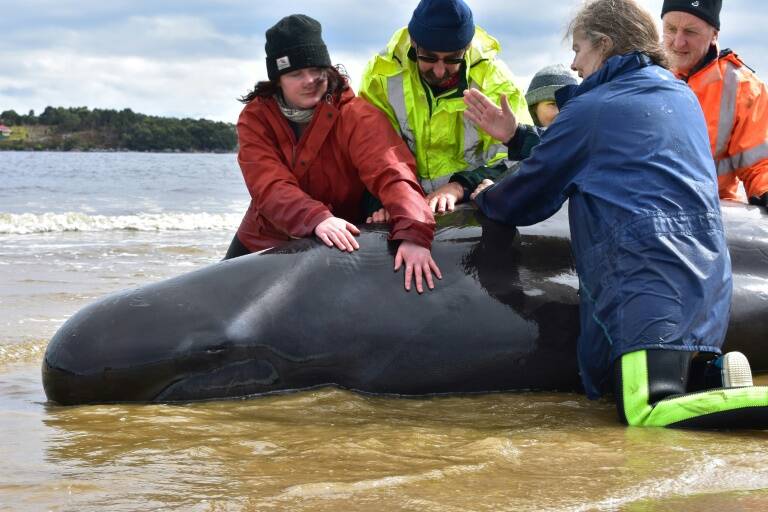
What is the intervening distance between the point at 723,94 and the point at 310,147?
287 cm

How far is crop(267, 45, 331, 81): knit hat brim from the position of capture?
576 cm

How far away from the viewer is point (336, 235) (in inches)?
210

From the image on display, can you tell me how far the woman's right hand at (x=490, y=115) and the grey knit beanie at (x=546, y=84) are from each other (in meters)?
2.68

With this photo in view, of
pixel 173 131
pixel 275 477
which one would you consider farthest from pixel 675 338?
pixel 173 131

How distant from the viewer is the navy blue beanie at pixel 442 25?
5.64 metres

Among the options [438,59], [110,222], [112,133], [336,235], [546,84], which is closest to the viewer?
[336,235]

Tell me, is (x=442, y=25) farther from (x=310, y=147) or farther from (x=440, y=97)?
(x=310, y=147)

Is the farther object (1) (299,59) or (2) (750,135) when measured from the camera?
(2) (750,135)

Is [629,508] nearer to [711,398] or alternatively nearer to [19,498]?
[711,398]

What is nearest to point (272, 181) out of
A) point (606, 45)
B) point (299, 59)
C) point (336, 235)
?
point (336, 235)

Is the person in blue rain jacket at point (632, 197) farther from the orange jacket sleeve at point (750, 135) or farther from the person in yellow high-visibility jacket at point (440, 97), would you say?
the orange jacket sleeve at point (750, 135)

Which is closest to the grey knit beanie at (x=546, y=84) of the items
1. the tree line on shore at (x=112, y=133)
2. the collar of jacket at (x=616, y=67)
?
the collar of jacket at (x=616, y=67)

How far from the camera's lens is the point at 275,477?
354cm

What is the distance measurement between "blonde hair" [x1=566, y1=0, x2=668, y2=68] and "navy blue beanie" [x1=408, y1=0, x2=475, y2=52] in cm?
96
